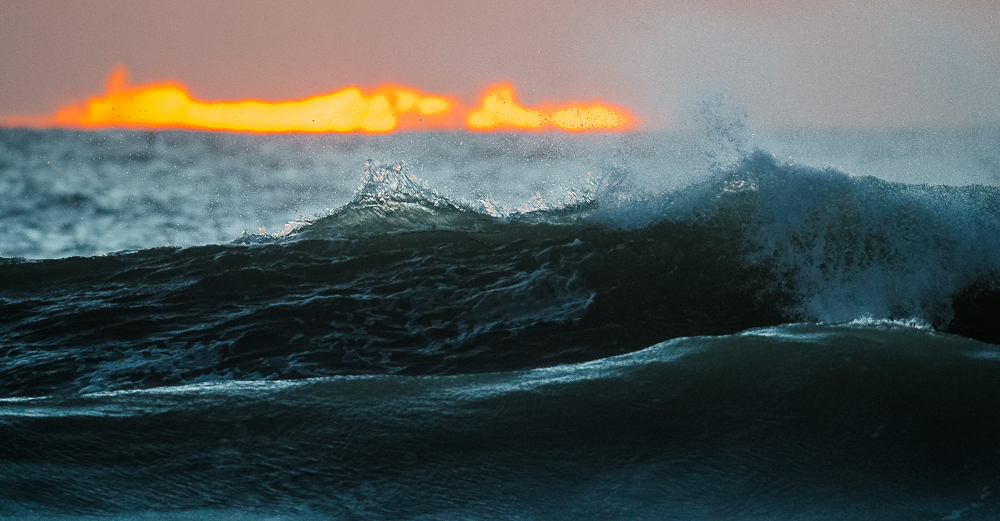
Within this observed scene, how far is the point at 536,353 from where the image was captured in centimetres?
418

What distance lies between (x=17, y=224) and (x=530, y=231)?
6.77 metres

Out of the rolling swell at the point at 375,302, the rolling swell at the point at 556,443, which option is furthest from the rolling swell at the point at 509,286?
the rolling swell at the point at 556,443

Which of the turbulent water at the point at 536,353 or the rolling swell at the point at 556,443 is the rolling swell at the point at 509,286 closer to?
the turbulent water at the point at 536,353

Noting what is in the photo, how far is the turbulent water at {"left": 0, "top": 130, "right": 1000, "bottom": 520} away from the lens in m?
2.06

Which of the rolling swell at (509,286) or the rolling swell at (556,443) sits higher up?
the rolling swell at (509,286)

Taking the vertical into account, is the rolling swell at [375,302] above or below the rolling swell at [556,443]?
above

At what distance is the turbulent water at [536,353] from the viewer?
2.06 meters

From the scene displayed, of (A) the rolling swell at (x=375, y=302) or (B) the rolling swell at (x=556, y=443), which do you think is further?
(A) the rolling swell at (x=375, y=302)

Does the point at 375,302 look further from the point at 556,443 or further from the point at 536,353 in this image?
the point at 556,443

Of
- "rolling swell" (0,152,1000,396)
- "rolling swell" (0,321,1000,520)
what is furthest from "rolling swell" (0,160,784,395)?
"rolling swell" (0,321,1000,520)

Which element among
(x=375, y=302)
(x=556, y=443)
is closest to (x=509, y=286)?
(x=375, y=302)

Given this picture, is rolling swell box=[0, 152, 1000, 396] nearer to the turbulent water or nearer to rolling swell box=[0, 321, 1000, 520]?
the turbulent water

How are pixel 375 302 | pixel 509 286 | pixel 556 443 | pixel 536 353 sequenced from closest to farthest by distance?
pixel 556 443
pixel 536 353
pixel 375 302
pixel 509 286

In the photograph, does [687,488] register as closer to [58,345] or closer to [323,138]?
[58,345]
